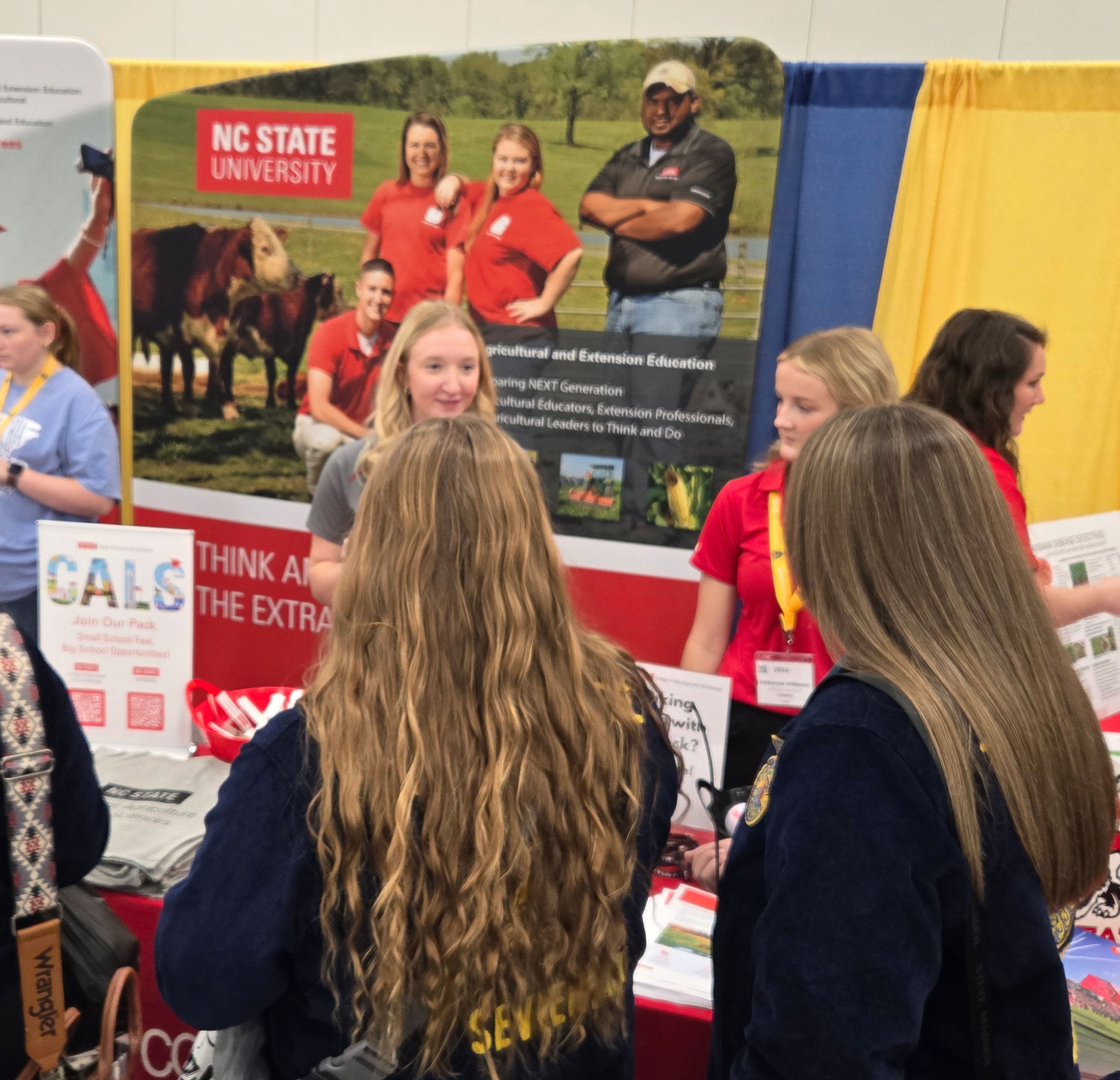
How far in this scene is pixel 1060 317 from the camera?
304cm

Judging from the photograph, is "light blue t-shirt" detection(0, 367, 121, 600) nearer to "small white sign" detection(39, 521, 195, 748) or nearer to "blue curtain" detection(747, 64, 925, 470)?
"small white sign" detection(39, 521, 195, 748)

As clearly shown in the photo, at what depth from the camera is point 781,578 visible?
6.91 feet

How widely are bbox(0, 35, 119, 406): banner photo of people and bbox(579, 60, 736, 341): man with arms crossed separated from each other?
1.83 metres

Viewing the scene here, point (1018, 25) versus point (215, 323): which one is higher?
point (1018, 25)

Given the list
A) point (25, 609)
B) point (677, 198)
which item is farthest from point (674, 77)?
point (25, 609)

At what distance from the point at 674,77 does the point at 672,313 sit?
673mm

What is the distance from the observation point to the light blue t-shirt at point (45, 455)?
303 centimetres

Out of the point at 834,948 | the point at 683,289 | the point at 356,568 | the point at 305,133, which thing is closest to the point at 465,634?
the point at 356,568

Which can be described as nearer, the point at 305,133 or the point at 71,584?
the point at 71,584

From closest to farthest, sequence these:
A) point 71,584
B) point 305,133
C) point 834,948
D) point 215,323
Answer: point 834,948
point 71,584
point 305,133
point 215,323

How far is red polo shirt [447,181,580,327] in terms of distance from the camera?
10.4 feet

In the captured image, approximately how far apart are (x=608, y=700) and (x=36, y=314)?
2.70 metres

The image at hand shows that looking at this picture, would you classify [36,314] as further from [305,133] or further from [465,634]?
[465,634]

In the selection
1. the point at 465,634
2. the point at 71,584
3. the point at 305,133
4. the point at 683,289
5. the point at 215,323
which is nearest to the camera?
the point at 465,634
